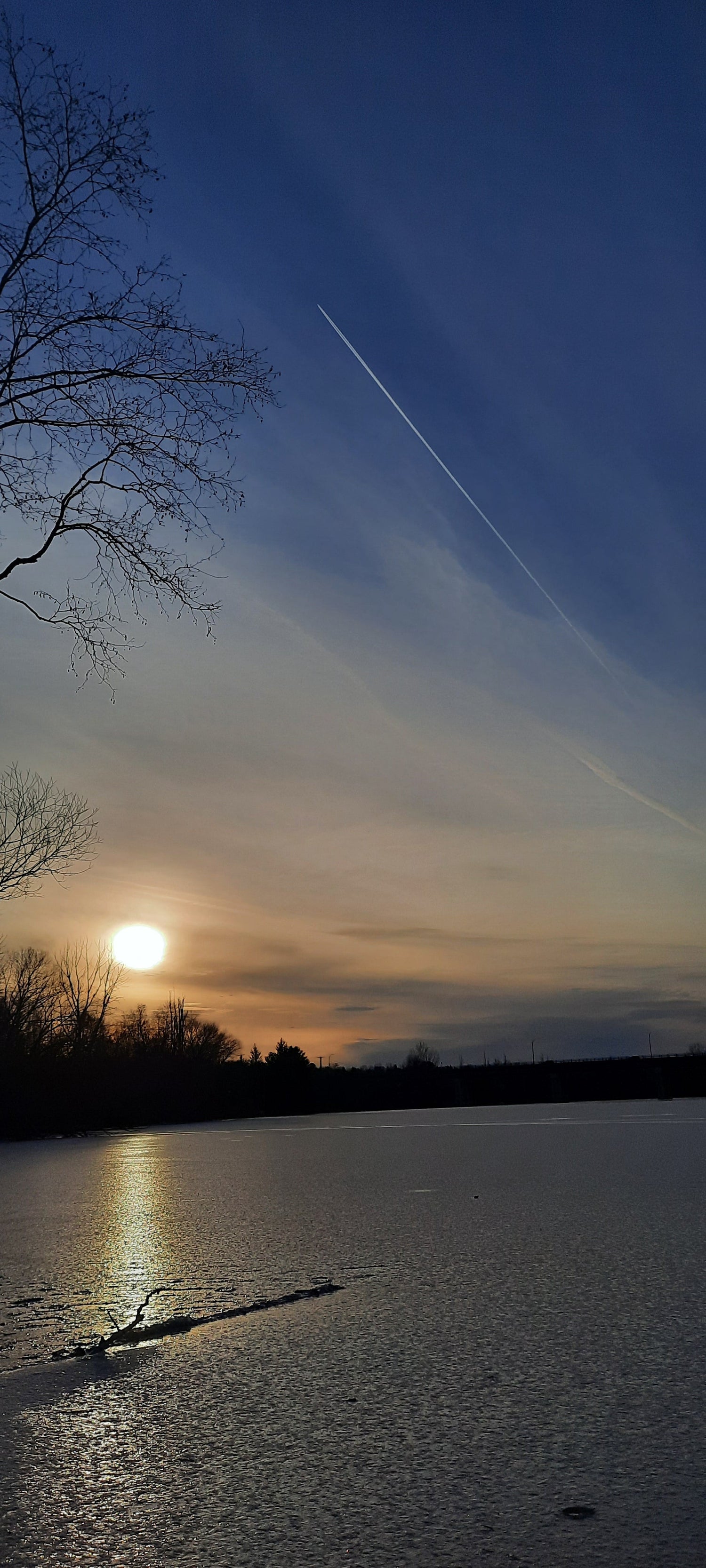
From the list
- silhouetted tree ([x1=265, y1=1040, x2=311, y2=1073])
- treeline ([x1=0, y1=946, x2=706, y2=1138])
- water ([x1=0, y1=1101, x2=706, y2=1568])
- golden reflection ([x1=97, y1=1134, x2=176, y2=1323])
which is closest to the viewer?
water ([x1=0, y1=1101, x2=706, y2=1568])

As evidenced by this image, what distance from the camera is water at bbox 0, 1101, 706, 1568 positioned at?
1.93 metres

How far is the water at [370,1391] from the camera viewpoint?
1.93 m

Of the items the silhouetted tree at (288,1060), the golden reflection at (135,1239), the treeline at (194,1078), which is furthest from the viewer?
the silhouetted tree at (288,1060)

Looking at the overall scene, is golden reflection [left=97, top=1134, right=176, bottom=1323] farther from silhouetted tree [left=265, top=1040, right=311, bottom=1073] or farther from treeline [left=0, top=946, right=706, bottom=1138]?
silhouetted tree [left=265, top=1040, right=311, bottom=1073]

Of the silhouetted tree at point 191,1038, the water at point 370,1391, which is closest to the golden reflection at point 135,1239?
the water at point 370,1391

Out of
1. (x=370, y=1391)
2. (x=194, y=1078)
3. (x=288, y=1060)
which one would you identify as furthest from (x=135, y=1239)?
(x=288, y=1060)

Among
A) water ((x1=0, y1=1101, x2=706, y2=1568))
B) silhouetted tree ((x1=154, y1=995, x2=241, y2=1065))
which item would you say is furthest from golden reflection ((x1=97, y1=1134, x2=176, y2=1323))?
silhouetted tree ((x1=154, y1=995, x2=241, y2=1065))

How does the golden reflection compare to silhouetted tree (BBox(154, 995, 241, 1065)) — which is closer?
the golden reflection

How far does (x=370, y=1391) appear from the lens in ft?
9.11

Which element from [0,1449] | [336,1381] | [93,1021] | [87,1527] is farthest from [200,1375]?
[93,1021]

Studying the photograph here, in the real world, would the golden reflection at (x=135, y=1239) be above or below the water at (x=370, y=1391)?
below

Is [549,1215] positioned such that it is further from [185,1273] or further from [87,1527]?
[87,1527]

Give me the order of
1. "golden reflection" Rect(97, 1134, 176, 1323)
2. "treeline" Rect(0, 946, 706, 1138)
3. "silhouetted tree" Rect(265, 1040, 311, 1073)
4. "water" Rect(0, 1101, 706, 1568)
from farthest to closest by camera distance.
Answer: "silhouetted tree" Rect(265, 1040, 311, 1073) → "treeline" Rect(0, 946, 706, 1138) → "golden reflection" Rect(97, 1134, 176, 1323) → "water" Rect(0, 1101, 706, 1568)

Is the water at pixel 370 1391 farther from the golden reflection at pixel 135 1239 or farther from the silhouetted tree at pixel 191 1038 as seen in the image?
the silhouetted tree at pixel 191 1038
